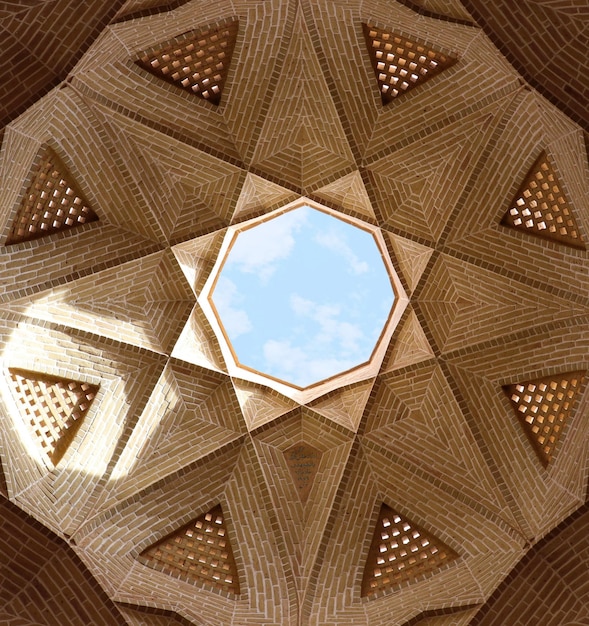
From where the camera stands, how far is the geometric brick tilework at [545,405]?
8.22m

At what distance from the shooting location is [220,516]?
8.84 m

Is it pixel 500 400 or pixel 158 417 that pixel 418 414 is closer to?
pixel 500 400

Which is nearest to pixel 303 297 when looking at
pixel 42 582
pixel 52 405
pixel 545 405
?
pixel 545 405

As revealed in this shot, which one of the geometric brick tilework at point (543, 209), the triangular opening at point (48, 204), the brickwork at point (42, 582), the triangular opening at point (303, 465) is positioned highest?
the geometric brick tilework at point (543, 209)

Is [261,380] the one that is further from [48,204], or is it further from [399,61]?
[399,61]

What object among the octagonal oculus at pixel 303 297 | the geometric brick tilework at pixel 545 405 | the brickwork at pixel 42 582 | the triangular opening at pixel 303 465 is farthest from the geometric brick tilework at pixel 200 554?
the geometric brick tilework at pixel 545 405

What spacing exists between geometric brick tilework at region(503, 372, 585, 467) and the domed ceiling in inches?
0.9

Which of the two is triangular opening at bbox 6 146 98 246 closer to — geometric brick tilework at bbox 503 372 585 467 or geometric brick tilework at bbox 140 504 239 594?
geometric brick tilework at bbox 140 504 239 594

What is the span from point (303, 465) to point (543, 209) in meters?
3.38

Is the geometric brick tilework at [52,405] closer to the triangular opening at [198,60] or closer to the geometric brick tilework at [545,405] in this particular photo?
the triangular opening at [198,60]

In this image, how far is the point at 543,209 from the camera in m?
8.36

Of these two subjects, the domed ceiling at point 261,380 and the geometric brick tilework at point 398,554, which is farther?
the geometric brick tilework at point 398,554

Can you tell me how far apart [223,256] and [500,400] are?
3079 mm

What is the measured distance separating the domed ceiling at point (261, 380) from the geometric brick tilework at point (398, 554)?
0.08ft
